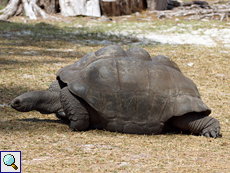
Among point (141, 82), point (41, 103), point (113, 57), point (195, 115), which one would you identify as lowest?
point (195, 115)

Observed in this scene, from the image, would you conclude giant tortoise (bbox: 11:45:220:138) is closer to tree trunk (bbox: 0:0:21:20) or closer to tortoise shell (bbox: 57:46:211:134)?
tortoise shell (bbox: 57:46:211:134)

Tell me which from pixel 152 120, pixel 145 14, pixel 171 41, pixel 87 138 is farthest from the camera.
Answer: pixel 145 14

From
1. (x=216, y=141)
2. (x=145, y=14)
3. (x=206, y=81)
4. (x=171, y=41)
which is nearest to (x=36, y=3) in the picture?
(x=145, y=14)

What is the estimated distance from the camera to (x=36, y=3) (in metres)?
13.1

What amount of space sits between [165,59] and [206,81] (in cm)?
264

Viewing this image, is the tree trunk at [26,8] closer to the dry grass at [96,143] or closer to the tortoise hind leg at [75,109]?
the dry grass at [96,143]

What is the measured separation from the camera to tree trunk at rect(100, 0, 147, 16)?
45.5 ft

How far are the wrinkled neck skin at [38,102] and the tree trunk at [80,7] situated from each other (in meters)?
10.2

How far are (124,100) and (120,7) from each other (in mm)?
11363

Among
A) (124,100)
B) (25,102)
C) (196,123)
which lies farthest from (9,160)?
(196,123)

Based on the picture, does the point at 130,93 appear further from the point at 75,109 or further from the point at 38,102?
the point at 38,102

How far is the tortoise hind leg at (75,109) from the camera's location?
3.69 m

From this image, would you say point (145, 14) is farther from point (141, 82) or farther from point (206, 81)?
point (141, 82)

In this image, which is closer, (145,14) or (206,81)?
(206,81)
